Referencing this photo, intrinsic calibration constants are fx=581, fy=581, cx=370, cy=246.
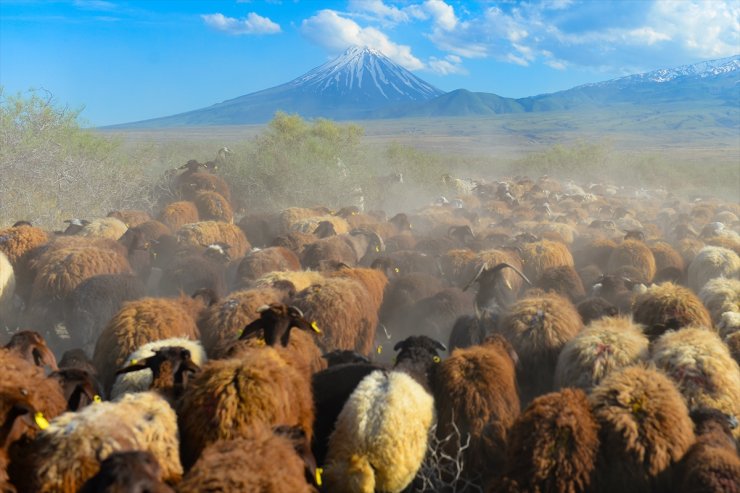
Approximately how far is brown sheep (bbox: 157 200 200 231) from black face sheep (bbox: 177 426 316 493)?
11.1 m

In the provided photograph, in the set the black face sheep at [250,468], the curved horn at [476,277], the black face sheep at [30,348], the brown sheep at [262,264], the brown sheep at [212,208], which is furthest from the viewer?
the brown sheep at [212,208]

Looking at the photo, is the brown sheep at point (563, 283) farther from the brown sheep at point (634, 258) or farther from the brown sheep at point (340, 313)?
the brown sheep at point (340, 313)

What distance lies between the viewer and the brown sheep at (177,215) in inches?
561

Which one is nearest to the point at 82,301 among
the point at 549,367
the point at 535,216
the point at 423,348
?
the point at 423,348

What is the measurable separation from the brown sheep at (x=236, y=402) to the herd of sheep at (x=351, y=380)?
0.02 m

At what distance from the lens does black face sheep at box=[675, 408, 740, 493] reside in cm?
378

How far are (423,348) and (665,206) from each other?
23.0 metres

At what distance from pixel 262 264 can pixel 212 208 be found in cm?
616

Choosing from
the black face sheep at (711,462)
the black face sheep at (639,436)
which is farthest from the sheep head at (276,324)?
the black face sheep at (711,462)

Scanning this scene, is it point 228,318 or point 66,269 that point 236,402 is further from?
point 66,269

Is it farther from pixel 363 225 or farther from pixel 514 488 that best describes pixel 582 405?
pixel 363 225

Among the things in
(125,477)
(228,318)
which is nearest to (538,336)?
(228,318)

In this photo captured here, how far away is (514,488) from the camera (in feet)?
13.1

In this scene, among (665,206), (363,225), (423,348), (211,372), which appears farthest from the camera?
(665,206)
